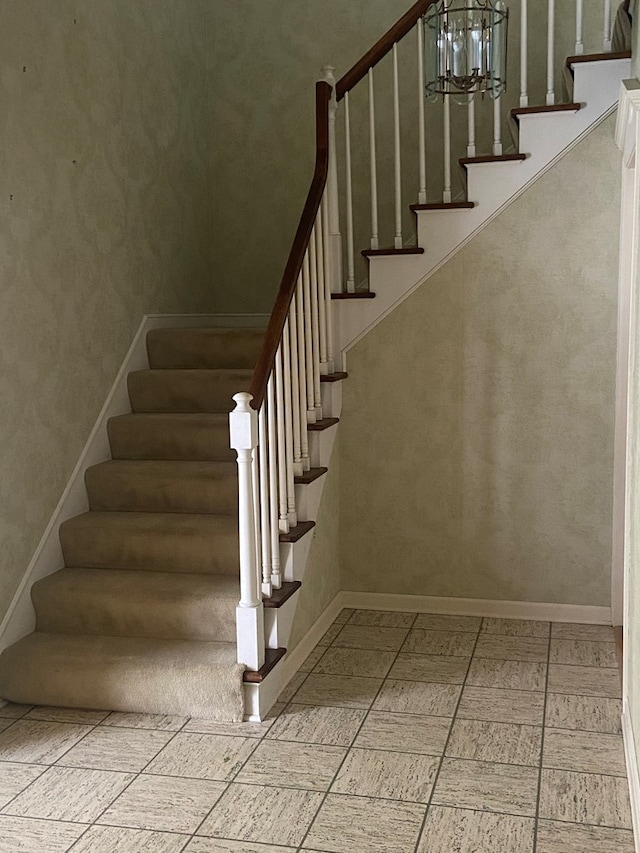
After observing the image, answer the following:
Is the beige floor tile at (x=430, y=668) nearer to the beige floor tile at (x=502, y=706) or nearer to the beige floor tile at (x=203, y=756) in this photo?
the beige floor tile at (x=502, y=706)

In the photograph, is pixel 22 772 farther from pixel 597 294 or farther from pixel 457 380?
pixel 597 294

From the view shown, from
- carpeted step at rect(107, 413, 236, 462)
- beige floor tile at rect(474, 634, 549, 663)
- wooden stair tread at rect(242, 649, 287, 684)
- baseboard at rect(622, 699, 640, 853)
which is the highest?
carpeted step at rect(107, 413, 236, 462)

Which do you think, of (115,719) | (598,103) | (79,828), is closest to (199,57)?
(598,103)

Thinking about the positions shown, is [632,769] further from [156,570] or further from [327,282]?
[327,282]

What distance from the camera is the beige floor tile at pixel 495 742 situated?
10.4 ft

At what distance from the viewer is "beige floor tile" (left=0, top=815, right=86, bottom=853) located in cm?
266

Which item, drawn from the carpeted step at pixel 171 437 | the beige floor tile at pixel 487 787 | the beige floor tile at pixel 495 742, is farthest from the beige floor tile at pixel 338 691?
the carpeted step at pixel 171 437

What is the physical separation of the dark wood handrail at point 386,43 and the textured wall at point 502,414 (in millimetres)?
931

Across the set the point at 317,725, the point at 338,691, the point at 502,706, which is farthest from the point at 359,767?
the point at 502,706

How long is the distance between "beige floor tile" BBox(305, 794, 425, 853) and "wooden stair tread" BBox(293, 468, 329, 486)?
4.69 feet

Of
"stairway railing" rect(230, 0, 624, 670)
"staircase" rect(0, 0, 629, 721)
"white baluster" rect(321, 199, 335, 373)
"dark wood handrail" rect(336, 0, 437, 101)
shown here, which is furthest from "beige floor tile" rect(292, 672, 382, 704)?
"dark wood handrail" rect(336, 0, 437, 101)

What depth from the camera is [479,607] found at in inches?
180

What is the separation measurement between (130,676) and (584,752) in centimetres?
169

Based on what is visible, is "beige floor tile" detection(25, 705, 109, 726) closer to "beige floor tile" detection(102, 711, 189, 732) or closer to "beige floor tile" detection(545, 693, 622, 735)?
"beige floor tile" detection(102, 711, 189, 732)
